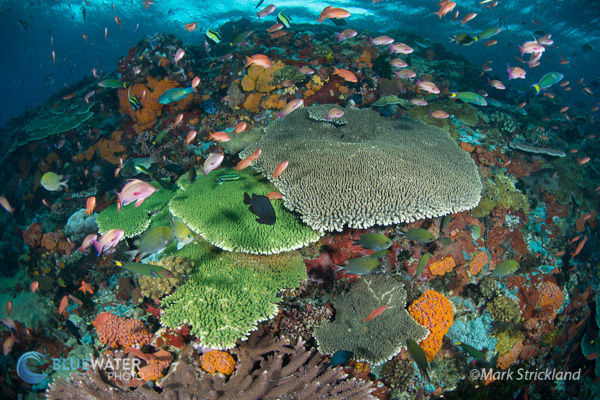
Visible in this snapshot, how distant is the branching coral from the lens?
402 cm

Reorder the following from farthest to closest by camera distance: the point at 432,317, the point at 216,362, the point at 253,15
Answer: the point at 253,15 → the point at 432,317 → the point at 216,362

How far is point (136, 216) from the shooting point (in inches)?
197

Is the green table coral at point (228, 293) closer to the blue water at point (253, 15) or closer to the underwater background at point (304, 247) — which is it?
the underwater background at point (304, 247)

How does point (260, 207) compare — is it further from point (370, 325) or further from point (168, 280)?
point (370, 325)

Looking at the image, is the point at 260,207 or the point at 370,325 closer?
the point at 260,207

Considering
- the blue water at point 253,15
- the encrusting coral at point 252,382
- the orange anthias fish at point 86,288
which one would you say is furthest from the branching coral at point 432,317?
the blue water at point 253,15

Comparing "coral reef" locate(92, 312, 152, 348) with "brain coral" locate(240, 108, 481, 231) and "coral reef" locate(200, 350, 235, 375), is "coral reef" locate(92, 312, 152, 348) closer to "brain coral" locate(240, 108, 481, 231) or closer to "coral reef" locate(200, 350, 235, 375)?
"coral reef" locate(200, 350, 235, 375)

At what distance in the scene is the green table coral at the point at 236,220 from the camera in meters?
3.56

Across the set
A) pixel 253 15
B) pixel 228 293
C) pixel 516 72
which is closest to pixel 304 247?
pixel 228 293

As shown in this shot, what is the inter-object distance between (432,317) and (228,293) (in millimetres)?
3098

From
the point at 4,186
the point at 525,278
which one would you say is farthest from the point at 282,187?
the point at 4,186

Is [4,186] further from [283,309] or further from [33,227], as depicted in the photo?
[283,309]

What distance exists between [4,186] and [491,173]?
56.2 ft

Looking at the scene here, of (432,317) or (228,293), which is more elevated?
(228,293)
